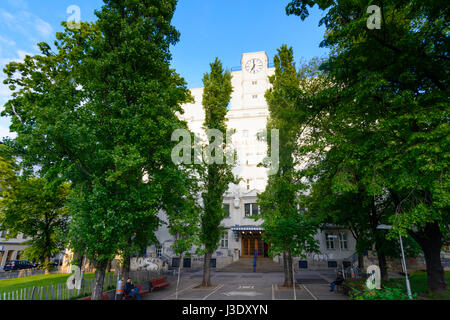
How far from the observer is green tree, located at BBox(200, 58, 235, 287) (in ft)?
60.5

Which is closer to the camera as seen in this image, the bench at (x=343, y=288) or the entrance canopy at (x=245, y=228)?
the bench at (x=343, y=288)

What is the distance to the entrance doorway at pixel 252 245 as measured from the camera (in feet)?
115

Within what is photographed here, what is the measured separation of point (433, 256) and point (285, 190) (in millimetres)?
8353

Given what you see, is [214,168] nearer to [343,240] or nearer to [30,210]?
[30,210]

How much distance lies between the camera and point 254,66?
4369 cm

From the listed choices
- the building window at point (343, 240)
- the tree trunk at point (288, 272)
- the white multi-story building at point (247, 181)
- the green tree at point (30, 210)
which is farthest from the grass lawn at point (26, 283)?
the building window at point (343, 240)

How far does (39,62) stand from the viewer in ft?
54.0

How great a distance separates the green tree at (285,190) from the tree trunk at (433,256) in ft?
17.7

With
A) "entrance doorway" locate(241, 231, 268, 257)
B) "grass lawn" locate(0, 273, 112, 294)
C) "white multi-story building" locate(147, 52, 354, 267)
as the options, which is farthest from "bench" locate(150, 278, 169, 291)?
"entrance doorway" locate(241, 231, 268, 257)

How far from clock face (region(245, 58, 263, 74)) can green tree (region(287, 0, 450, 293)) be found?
3346cm

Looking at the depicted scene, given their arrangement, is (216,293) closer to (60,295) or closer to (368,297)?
(60,295)

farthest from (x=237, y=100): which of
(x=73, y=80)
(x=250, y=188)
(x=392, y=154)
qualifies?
(x=392, y=154)

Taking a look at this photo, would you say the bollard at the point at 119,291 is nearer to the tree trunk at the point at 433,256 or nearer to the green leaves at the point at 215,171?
the green leaves at the point at 215,171

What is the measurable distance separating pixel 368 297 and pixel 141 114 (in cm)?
1103
